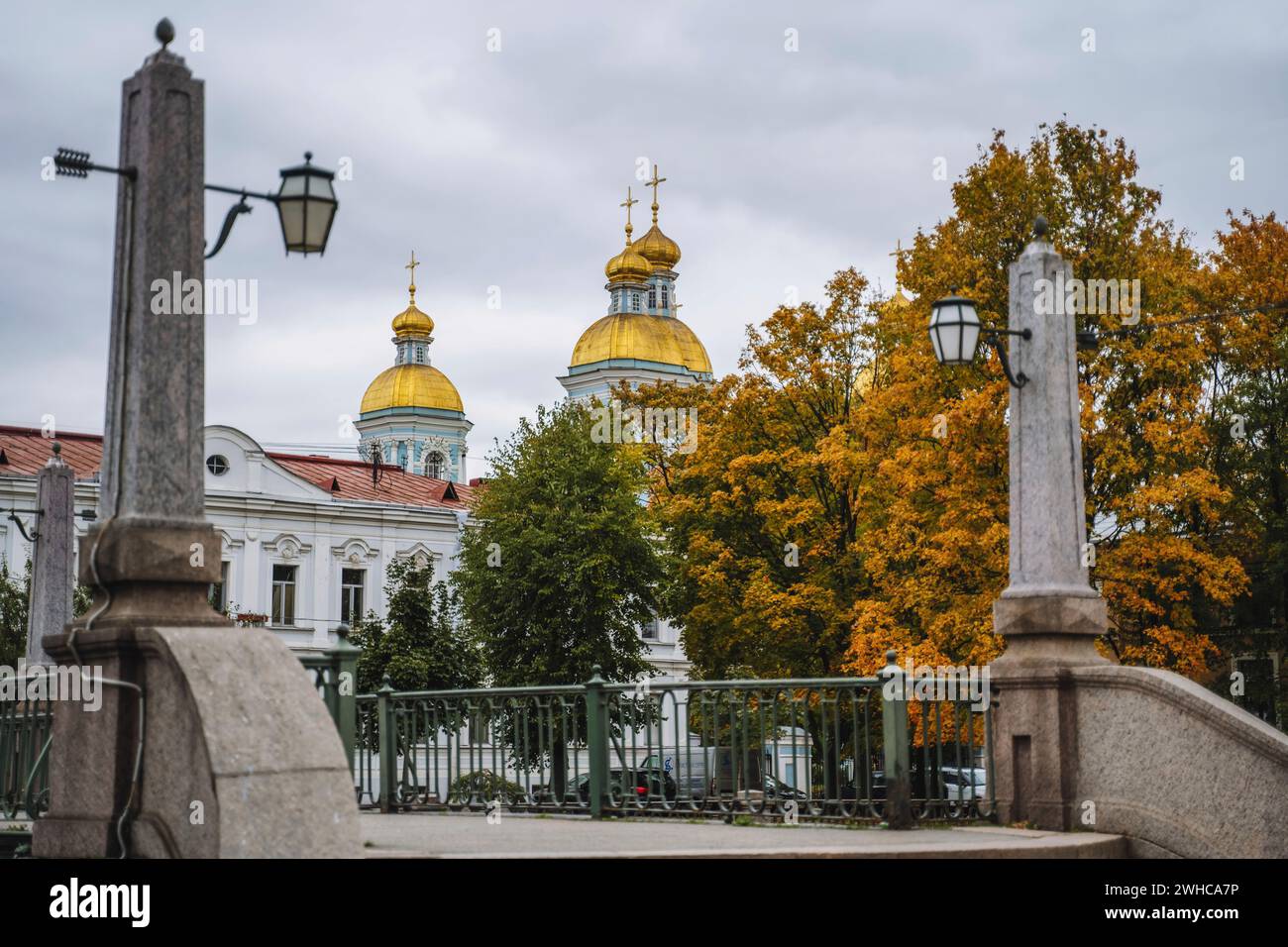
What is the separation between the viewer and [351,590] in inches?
2068

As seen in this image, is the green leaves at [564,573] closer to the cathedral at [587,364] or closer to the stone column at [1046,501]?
the stone column at [1046,501]

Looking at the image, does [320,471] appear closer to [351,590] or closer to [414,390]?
[351,590]

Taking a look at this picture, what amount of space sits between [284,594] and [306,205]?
42.7 metres

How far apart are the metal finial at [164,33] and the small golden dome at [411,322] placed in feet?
279

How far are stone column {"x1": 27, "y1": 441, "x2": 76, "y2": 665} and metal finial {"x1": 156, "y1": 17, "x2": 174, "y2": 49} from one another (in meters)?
10.4

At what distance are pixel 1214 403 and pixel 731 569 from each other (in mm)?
10445

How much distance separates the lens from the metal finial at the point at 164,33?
9320 mm

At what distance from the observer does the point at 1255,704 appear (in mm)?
30344

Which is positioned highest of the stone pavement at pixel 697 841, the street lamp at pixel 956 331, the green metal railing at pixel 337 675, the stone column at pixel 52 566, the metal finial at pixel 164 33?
the metal finial at pixel 164 33

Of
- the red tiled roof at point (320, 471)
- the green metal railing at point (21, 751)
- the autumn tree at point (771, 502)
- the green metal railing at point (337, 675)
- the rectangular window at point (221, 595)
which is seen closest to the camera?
the green metal railing at point (337, 675)

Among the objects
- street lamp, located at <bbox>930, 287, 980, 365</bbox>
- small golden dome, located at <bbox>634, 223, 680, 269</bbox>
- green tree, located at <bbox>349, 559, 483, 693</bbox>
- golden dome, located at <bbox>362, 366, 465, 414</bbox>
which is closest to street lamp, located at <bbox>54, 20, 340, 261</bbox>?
street lamp, located at <bbox>930, 287, 980, 365</bbox>

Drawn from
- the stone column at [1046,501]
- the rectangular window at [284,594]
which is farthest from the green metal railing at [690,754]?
the rectangular window at [284,594]
